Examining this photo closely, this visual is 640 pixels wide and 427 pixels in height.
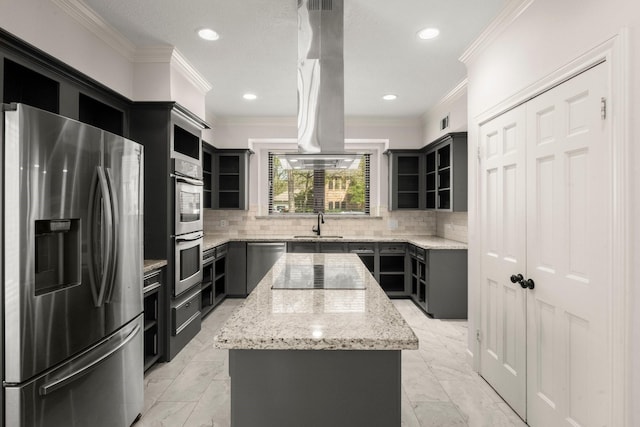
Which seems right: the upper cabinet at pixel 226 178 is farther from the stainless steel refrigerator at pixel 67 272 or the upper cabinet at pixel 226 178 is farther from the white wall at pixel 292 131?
the stainless steel refrigerator at pixel 67 272

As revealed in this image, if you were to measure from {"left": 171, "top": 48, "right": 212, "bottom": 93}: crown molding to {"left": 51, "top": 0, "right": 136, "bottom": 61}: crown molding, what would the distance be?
0.35 m

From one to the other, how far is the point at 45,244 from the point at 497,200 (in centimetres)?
270

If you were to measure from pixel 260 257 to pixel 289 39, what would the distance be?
10.0 feet

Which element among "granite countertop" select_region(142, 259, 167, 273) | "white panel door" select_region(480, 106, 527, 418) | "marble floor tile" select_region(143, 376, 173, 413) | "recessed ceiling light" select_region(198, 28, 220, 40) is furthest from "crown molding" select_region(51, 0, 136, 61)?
"white panel door" select_region(480, 106, 527, 418)

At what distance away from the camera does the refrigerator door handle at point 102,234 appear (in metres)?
1.72

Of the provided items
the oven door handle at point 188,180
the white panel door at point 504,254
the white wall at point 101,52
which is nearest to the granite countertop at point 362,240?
the oven door handle at point 188,180

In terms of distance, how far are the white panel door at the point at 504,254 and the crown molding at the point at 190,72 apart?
275 centimetres

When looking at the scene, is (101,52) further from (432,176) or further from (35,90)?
(432,176)

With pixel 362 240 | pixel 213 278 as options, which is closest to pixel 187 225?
pixel 213 278

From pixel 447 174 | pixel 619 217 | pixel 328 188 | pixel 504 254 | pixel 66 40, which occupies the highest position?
pixel 66 40

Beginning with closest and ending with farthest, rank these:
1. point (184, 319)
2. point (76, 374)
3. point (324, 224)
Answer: point (76, 374), point (184, 319), point (324, 224)

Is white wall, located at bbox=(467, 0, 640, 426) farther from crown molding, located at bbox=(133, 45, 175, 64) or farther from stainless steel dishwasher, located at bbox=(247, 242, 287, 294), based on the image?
stainless steel dishwasher, located at bbox=(247, 242, 287, 294)

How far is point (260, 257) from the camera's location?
198 inches

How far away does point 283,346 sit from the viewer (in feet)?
3.76
